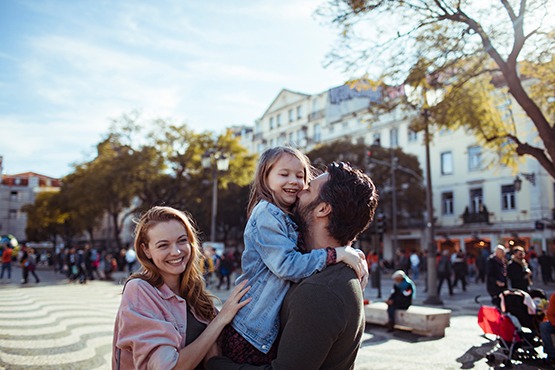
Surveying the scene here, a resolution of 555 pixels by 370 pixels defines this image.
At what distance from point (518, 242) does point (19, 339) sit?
99.3ft

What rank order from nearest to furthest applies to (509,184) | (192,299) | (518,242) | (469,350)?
(192,299) → (469,350) → (518,242) → (509,184)

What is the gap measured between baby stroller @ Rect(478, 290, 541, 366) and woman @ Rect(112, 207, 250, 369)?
20.0 feet

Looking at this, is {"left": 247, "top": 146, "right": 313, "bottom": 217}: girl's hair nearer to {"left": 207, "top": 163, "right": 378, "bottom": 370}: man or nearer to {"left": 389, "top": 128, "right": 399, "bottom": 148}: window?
{"left": 207, "top": 163, "right": 378, "bottom": 370}: man

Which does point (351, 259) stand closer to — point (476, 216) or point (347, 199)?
point (347, 199)

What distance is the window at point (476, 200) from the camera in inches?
1433

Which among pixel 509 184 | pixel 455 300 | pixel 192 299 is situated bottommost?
pixel 455 300

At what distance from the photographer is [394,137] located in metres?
42.3

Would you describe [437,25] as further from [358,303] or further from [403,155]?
[403,155]

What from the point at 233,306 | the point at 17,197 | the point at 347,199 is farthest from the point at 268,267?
the point at 17,197

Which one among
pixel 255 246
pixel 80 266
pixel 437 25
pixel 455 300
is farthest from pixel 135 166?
pixel 255 246

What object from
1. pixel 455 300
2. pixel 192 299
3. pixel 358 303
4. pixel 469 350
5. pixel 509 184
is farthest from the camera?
pixel 509 184

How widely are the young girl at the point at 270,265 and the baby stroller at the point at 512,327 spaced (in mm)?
6021

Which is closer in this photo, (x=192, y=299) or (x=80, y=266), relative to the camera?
(x=192, y=299)

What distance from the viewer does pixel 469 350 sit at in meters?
8.01
